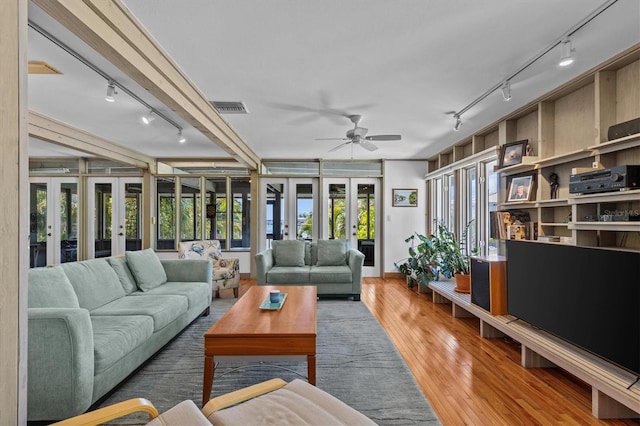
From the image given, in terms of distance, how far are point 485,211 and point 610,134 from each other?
193cm

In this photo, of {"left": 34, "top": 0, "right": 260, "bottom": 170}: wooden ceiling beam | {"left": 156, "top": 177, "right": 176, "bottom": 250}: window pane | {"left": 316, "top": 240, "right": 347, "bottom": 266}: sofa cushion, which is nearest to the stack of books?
{"left": 316, "top": 240, "right": 347, "bottom": 266}: sofa cushion

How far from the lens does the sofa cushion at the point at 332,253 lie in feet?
16.8

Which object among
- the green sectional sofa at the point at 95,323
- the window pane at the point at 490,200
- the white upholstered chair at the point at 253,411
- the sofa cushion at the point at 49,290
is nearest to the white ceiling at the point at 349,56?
the window pane at the point at 490,200

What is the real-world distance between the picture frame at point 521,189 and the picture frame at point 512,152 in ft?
0.63

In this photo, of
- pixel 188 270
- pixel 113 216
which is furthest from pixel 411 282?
pixel 113 216

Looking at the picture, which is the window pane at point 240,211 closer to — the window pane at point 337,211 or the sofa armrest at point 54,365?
the window pane at point 337,211

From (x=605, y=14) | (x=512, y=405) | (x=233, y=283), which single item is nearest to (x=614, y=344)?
(x=512, y=405)

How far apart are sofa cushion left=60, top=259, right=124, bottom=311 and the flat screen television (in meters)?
3.71

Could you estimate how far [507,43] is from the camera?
216 cm

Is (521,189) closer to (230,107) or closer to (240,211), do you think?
(230,107)

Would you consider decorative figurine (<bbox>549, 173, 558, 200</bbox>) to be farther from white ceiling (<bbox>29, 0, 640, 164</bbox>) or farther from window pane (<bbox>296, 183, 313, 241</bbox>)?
window pane (<bbox>296, 183, 313, 241</bbox>)

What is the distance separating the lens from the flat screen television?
187 cm

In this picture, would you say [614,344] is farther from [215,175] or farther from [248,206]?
[215,175]

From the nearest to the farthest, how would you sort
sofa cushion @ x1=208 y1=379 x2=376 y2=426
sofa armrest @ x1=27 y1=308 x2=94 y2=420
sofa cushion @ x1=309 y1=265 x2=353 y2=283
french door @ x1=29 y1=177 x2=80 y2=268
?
sofa cushion @ x1=208 y1=379 x2=376 y2=426 < sofa armrest @ x1=27 y1=308 x2=94 y2=420 < sofa cushion @ x1=309 y1=265 x2=353 y2=283 < french door @ x1=29 y1=177 x2=80 y2=268
